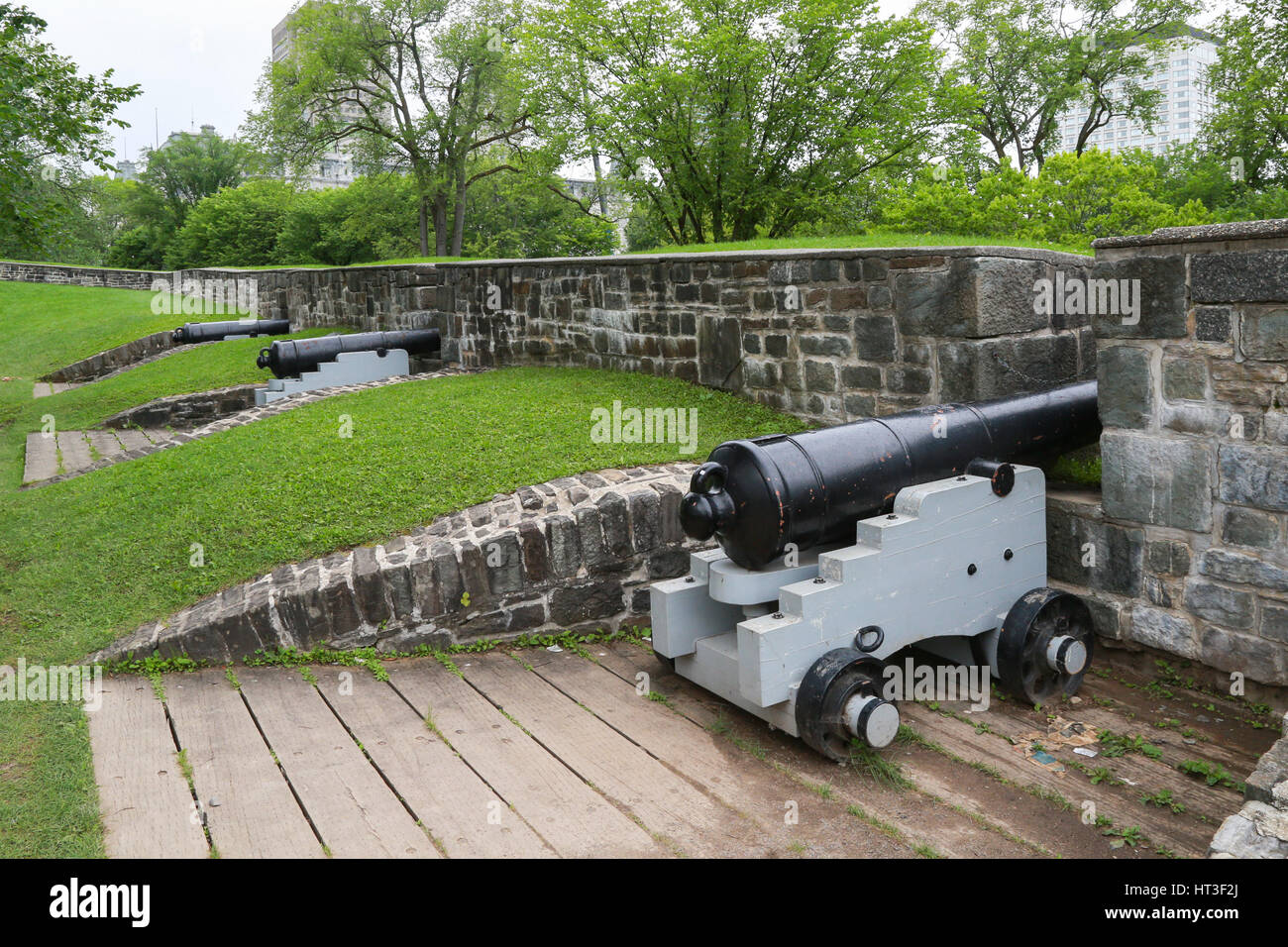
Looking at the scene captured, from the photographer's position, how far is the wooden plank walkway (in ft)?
9.48

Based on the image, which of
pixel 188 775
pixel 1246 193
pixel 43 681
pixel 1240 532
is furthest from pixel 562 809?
pixel 1246 193

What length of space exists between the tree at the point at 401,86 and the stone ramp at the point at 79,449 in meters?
17.0

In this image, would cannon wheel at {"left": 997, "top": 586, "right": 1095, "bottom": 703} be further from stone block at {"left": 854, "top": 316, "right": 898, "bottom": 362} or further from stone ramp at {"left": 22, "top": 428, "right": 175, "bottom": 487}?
stone ramp at {"left": 22, "top": 428, "right": 175, "bottom": 487}

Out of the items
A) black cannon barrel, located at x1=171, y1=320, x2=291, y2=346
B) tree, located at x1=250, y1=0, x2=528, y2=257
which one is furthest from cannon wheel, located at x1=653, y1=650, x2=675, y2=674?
tree, located at x1=250, y1=0, x2=528, y2=257

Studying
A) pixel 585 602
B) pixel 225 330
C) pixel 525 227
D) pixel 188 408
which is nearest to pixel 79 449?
pixel 188 408

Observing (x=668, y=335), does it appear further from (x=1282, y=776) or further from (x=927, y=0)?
(x=927, y=0)

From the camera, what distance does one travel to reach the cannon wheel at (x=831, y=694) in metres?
3.29

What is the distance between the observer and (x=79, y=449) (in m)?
9.94

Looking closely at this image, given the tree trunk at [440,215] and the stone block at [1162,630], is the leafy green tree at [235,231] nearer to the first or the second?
the tree trunk at [440,215]

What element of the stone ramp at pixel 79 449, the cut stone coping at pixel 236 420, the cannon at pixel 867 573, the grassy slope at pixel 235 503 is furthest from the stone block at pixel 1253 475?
the stone ramp at pixel 79 449

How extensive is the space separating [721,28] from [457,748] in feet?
50.7

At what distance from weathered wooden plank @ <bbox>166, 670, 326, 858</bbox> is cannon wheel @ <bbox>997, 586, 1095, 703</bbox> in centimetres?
262

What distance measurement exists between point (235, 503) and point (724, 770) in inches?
133

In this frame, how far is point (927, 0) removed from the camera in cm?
2972
